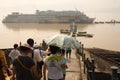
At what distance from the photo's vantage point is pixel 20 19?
150m

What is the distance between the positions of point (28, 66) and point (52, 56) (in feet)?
3.75

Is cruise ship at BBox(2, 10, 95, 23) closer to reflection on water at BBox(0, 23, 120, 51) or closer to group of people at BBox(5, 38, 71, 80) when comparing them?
reflection on water at BBox(0, 23, 120, 51)

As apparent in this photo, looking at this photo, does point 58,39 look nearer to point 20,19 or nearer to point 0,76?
point 0,76

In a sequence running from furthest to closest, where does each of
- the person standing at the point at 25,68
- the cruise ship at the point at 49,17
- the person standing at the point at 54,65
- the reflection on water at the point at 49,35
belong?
the cruise ship at the point at 49,17 → the reflection on water at the point at 49,35 → the person standing at the point at 54,65 → the person standing at the point at 25,68

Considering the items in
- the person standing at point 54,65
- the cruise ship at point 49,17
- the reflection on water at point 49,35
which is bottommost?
the reflection on water at point 49,35

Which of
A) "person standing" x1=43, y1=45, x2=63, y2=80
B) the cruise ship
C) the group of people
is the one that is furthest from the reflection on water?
the cruise ship

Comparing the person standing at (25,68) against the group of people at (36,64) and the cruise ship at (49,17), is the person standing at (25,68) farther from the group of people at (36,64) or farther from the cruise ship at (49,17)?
the cruise ship at (49,17)

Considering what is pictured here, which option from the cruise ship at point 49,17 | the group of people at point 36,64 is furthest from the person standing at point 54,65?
the cruise ship at point 49,17

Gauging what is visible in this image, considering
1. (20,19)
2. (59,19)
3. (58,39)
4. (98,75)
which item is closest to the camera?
(58,39)

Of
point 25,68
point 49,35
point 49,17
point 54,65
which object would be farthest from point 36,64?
point 49,17

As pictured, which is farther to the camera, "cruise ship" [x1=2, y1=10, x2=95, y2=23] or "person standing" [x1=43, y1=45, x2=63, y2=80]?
"cruise ship" [x1=2, y1=10, x2=95, y2=23]

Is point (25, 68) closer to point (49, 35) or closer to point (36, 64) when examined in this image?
point (36, 64)

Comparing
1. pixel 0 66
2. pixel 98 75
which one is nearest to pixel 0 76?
pixel 0 66

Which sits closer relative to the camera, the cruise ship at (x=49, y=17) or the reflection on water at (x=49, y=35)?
the reflection on water at (x=49, y=35)
